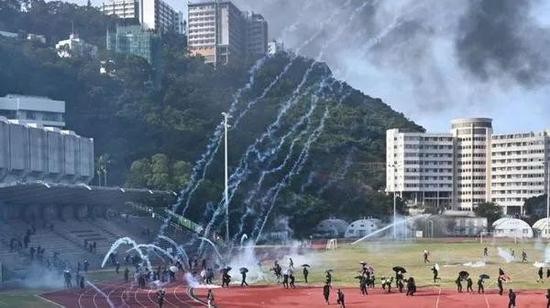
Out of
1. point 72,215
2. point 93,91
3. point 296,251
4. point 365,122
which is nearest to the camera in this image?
point 72,215

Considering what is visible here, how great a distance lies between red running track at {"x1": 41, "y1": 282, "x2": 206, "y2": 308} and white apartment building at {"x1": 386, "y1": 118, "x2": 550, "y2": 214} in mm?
121609

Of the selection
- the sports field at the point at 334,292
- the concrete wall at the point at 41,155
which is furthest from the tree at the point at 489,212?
the sports field at the point at 334,292

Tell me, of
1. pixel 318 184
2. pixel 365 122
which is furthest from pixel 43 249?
pixel 365 122

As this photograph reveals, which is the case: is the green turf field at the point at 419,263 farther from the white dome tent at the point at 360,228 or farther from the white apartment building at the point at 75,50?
the white apartment building at the point at 75,50

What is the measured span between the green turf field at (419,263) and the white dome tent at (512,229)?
1066 inches

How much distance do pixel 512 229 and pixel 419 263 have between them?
55196 millimetres

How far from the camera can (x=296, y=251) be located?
75562 millimetres

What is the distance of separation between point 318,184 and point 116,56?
5124 cm

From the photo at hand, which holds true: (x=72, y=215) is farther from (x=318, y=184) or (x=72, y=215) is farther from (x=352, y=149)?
(x=352, y=149)

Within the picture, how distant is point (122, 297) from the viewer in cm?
3991

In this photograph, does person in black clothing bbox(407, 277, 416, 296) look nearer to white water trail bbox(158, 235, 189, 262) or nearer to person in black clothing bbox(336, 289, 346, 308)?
person in black clothing bbox(336, 289, 346, 308)

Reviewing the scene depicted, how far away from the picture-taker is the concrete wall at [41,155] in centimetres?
6644

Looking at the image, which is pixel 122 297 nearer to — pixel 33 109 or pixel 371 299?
pixel 371 299

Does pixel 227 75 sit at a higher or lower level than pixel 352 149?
higher
